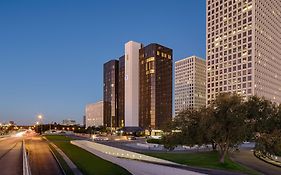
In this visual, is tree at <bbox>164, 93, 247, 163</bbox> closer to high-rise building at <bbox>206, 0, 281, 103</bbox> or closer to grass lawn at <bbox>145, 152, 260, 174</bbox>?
grass lawn at <bbox>145, 152, 260, 174</bbox>

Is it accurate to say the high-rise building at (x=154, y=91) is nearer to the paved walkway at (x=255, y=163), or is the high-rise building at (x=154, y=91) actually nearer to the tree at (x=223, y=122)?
the paved walkway at (x=255, y=163)

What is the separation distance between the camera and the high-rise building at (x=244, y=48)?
5837 inches

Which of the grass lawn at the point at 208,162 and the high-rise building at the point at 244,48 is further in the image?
the high-rise building at the point at 244,48

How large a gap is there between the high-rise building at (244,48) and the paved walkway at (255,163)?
93.6 m

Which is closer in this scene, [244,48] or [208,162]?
[208,162]

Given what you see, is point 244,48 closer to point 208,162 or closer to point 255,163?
point 255,163

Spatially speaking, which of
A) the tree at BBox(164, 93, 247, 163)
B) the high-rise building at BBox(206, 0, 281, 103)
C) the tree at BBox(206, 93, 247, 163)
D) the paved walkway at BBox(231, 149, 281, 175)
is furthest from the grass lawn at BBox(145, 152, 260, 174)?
the high-rise building at BBox(206, 0, 281, 103)

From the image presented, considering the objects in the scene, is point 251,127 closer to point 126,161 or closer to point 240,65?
point 126,161

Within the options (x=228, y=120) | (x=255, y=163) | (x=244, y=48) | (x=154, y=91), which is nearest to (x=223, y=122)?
(x=228, y=120)

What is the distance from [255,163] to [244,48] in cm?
11319

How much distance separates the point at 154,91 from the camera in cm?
19325

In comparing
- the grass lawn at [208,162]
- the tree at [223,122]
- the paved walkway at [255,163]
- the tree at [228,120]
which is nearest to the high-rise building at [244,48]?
the paved walkway at [255,163]

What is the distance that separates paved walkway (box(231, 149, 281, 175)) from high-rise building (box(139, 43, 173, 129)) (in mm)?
136831

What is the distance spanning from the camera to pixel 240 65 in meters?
151
